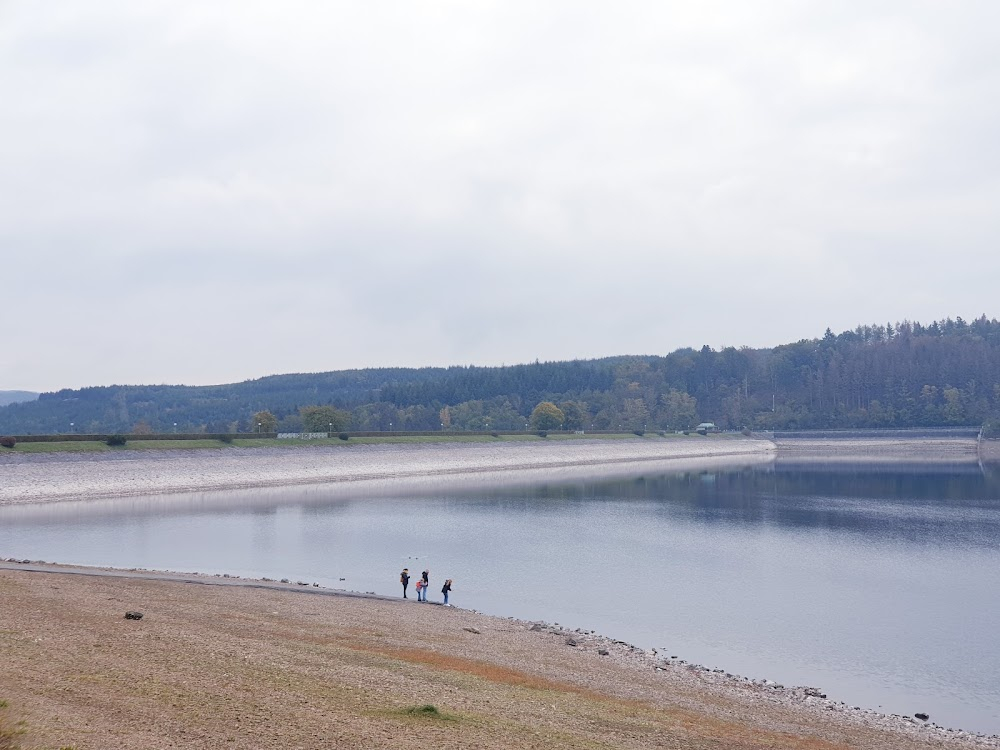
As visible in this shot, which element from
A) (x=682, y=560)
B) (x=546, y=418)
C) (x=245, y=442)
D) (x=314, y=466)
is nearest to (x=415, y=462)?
(x=314, y=466)

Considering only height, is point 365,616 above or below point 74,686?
below

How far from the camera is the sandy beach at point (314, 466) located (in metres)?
68.5

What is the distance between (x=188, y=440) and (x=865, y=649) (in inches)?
2934

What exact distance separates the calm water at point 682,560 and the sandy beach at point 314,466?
16.5 ft

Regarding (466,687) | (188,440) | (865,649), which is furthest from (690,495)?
(466,687)

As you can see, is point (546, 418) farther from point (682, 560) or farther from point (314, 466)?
point (682, 560)

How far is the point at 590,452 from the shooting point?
5684 inches

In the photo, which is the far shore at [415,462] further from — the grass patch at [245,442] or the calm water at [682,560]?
the calm water at [682,560]

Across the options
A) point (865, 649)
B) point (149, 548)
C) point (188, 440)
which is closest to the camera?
point (865, 649)

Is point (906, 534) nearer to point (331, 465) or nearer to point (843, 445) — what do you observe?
point (331, 465)

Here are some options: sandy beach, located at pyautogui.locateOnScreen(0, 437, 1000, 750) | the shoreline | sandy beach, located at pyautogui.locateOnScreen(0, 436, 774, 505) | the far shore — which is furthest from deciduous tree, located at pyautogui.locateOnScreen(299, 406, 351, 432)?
the shoreline

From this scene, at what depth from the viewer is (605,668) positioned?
22906 mm

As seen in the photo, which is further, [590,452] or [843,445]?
[843,445]

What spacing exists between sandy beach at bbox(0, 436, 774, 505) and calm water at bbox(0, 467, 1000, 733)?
16.5 feet
